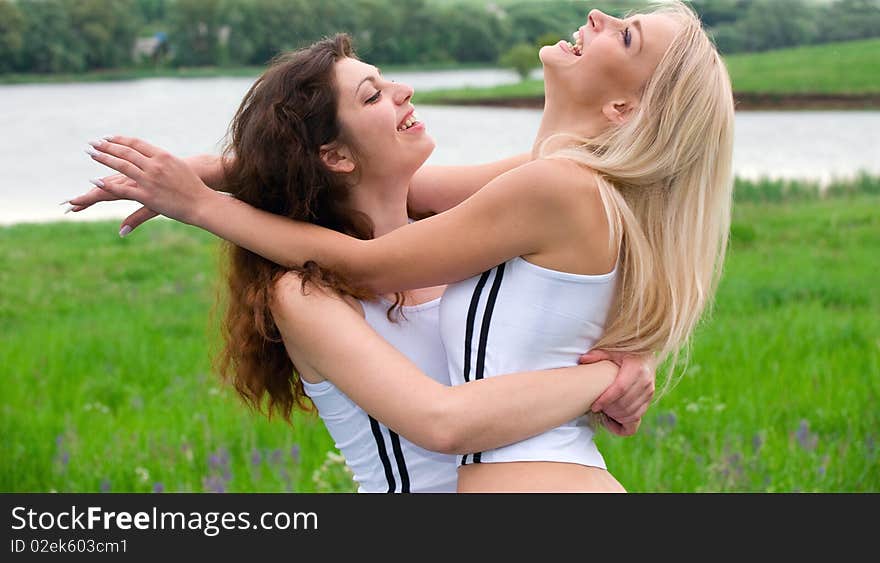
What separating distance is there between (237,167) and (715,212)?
4.04ft

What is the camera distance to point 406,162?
2816mm

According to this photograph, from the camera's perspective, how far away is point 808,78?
55.0 ft

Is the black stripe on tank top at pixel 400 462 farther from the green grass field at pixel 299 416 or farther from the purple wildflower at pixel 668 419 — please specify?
the purple wildflower at pixel 668 419

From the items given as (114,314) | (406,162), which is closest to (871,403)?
(406,162)

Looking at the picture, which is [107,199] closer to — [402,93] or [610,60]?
[402,93]

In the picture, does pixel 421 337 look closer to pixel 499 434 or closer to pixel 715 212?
pixel 499 434

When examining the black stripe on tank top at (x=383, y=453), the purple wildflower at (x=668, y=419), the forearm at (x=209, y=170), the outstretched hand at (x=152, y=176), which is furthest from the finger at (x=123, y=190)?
the purple wildflower at (x=668, y=419)

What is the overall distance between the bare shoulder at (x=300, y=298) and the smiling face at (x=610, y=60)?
30.2 inches

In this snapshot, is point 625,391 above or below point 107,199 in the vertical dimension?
below

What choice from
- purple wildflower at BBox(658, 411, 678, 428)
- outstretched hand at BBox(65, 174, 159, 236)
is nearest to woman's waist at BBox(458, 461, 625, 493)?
outstretched hand at BBox(65, 174, 159, 236)

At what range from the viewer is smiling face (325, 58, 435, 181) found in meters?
2.78

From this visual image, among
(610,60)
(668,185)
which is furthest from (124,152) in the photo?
(668,185)

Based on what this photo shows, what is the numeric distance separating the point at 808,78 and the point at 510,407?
15707mm

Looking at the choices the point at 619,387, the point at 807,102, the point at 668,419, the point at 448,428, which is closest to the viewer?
the point at 448,428
